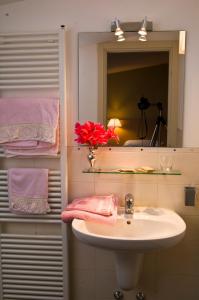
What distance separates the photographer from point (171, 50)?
1718 millimetres

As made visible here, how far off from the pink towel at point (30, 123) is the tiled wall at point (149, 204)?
0.70 feet

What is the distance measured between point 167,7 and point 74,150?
1125 millimetres

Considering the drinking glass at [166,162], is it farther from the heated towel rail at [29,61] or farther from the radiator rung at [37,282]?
the radiator rung at [37,282]

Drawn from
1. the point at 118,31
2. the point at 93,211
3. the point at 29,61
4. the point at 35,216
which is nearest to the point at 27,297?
the point at 35,216

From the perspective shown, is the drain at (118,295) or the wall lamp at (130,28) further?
the drain at (118,295)

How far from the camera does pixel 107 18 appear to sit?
5.70ft

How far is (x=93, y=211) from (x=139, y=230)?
0.34 m

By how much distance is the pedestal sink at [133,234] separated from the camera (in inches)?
53.7

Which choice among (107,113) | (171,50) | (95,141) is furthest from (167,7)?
(95,141)

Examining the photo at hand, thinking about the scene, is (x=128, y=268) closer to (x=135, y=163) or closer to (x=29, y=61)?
(x=135, y=163)

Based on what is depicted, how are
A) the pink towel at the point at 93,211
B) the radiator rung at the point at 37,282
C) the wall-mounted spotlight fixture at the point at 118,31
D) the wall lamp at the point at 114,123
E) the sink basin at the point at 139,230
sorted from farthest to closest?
the radiator rung at the point at 37,282
the wall lamp at the point at 114,123
the wall-mounted spotlight fixture at the point at 118,31
the pink towel at the point at 93,211
the sink basin at the point at 139,230

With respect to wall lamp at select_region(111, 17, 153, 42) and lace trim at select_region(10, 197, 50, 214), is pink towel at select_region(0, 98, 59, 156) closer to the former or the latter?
lace trim at select_region(10, 197, 50, 214)

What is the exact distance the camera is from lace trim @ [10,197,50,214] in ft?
5.88

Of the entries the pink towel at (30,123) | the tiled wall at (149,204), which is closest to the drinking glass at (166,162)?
the tiled wall at (149,204)
